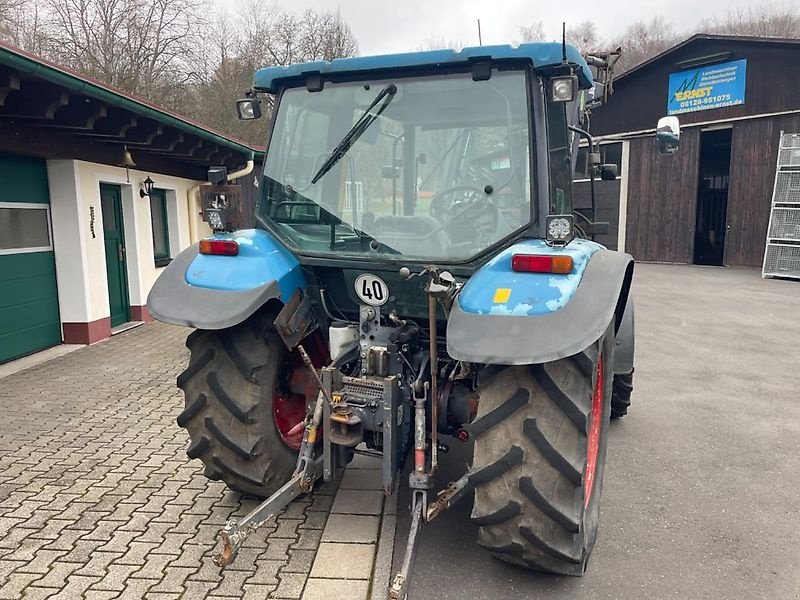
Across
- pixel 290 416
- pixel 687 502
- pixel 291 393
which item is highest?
pixel 291 393

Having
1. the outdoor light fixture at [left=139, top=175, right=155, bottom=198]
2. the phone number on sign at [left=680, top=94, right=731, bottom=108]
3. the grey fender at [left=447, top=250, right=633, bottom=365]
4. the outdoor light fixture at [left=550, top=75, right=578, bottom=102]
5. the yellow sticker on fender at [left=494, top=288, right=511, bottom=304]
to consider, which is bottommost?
the grey fender at [left=447, top=250, right=633, bottom=365]

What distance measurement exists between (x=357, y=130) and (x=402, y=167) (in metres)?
0.29

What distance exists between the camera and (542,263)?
2488 mm

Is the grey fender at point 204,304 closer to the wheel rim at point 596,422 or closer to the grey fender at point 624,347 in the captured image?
the wheel rim at point 596,422

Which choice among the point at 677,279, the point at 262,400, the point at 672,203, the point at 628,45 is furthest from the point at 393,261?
the point at 628,45

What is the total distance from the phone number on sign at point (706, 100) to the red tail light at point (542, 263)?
16.4 meters

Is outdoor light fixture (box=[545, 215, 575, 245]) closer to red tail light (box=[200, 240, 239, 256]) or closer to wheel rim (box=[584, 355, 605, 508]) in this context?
wheel rim (box=[584, 355, 605, 508])

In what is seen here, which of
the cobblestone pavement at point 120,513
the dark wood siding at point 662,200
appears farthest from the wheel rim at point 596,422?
the dark wood siding at point 662,200

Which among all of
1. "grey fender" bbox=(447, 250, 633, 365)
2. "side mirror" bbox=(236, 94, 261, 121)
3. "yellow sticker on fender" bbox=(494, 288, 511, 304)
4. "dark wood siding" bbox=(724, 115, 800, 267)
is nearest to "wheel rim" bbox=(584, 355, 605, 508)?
"grey fender" bbox=(447, 250, 633, 365)

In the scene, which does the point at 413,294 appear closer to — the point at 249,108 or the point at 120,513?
the point at 249,108

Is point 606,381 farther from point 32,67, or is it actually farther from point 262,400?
point 32,67

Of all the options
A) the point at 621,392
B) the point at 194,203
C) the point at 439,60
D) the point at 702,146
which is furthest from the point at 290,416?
the point at 702,146

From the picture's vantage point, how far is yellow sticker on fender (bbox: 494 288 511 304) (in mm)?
2422

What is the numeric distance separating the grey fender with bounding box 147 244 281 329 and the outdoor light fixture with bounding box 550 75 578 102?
1.52 meters
